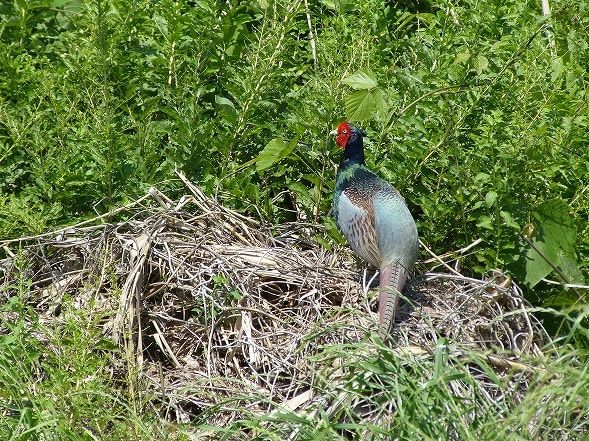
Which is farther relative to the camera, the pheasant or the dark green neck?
the dark green neck

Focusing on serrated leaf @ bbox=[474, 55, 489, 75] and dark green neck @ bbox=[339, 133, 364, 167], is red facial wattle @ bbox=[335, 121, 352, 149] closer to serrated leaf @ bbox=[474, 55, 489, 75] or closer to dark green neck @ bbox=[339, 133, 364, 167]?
dark green neck @ bbox=[339, 133, 364, 167]

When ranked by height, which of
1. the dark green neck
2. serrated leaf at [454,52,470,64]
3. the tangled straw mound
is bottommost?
the tangled straw mound

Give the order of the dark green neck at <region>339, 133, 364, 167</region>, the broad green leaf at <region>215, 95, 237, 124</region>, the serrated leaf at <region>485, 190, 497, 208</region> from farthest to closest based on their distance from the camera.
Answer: the broad green leaf at <region>215, 95, 237, 124</region> → the dark green neck at <region>339, 133, 364, 167</region> → the serrated leaf at <region>485, 190, 497, 208</region>

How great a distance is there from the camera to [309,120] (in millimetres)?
4867

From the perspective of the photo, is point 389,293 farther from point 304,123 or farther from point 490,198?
point 304,123

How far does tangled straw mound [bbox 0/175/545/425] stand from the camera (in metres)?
4.09

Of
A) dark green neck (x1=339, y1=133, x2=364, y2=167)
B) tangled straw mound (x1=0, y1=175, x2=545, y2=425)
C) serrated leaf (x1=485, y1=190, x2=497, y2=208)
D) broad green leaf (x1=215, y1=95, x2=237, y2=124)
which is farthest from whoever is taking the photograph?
broad green leaf (x1=215, y1=95, x2=237, y2=124)

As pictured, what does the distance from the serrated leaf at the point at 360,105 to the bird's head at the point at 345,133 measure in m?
0.09

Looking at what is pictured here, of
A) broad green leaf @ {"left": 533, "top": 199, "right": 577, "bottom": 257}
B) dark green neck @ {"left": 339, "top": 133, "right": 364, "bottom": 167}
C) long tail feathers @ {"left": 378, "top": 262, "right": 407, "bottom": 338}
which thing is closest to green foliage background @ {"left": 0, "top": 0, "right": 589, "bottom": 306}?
broad green leaf @ {"left": 533, "top": 199, "right": 577, "bottom": 257}

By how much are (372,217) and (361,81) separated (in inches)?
26.4

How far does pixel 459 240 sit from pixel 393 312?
0.79 m

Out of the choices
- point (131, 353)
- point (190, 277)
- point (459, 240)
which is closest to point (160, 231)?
point (190, 277)

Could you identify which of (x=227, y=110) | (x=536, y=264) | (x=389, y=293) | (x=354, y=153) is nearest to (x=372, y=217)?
(x=354, y=153)

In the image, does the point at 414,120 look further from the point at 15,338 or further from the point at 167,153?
the point at 15,338
